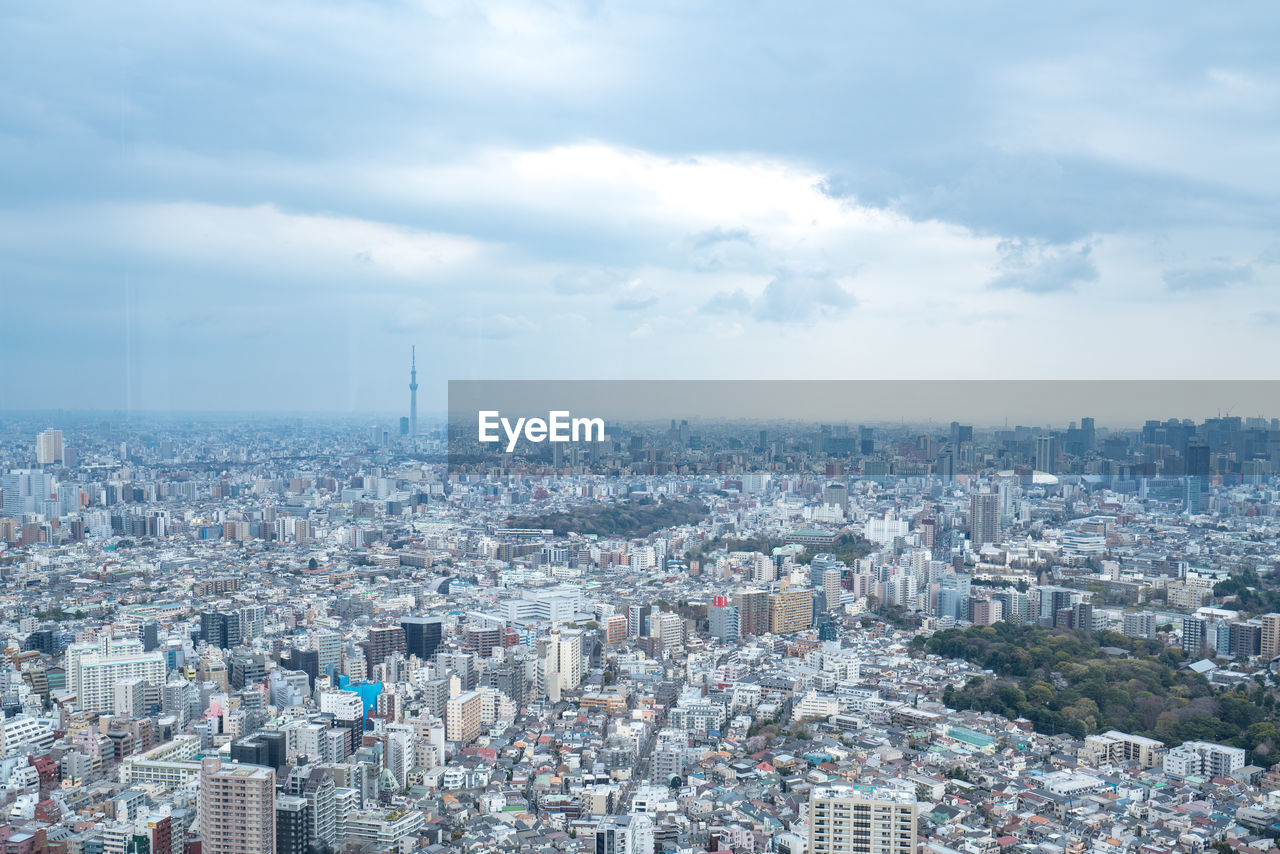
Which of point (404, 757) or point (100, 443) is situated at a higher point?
point (100, 443)

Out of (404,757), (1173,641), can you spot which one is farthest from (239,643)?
(1173,641)

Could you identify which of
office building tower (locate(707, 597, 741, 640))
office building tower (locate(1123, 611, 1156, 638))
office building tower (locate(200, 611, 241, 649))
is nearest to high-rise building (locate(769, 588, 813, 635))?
office building tower (locate(707, 597, 741, 640))

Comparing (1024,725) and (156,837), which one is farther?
(1024,725)

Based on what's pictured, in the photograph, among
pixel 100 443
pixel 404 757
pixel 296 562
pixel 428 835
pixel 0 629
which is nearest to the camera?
pixel 428 835

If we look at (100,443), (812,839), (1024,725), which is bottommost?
(1024,725)

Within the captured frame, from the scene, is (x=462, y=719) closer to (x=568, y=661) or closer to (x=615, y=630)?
(x=568, y=661)

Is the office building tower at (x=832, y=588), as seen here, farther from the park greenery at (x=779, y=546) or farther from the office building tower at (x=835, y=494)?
the office building tower at (x=835, y=494)

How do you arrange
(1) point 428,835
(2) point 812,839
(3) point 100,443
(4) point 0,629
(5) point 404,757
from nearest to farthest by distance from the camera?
(2) point 812,839 → (1) point 428,835 → (5) point 404,757 → (4) point 0,629 → (3) point 100,443

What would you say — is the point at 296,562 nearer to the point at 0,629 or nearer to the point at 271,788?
the point at 0,629
